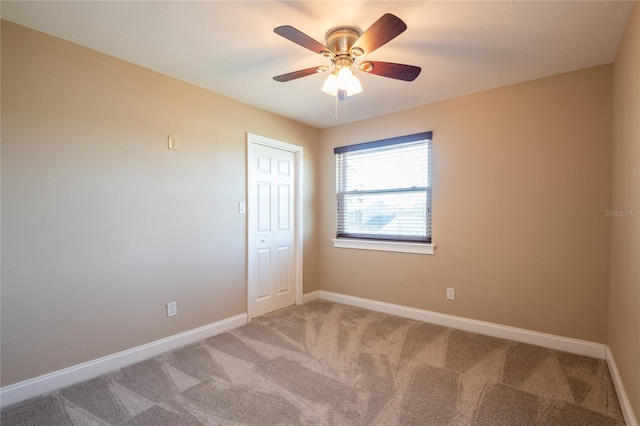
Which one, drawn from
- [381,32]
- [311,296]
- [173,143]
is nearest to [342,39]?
[381,32]

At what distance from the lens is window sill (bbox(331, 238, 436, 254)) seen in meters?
3.37

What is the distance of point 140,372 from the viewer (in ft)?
7.64

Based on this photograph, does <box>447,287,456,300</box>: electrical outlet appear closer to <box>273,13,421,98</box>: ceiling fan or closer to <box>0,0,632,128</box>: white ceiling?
<box>0,0,632,128</box>: white ceiling

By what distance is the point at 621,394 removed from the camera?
6.23 ft

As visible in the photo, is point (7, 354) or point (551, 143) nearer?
point (7, 354)

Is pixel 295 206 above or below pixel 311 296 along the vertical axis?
above

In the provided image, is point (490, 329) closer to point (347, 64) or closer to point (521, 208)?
point (521, 208)

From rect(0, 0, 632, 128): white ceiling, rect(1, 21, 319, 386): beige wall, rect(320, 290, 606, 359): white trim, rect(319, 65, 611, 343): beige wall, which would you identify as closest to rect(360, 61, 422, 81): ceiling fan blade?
rect(0, 0, 632, 128): white ceiling

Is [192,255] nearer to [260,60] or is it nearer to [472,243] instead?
[260,60]

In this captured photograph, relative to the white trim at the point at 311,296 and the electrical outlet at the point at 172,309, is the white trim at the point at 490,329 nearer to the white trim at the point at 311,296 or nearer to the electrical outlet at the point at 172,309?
the white trim at the point at 311,296

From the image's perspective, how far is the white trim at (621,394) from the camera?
5.48ft

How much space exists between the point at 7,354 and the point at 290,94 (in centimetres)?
294

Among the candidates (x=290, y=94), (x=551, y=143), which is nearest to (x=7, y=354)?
(x=290, y=94)

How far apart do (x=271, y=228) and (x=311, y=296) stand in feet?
3.91
